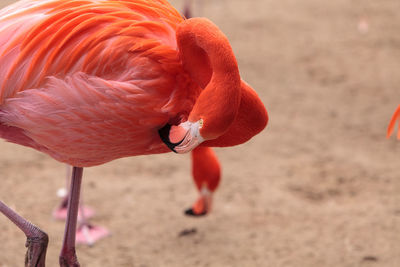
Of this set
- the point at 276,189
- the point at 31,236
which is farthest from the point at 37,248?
the point at 276,189

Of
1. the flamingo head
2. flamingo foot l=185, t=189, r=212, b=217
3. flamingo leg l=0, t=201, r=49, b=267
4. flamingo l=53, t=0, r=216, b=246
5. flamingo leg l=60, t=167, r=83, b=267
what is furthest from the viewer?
flamingo foot l=185, t=189, r=212, b=217

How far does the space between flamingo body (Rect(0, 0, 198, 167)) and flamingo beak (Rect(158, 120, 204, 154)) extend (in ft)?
0.12

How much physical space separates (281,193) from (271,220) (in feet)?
1.25

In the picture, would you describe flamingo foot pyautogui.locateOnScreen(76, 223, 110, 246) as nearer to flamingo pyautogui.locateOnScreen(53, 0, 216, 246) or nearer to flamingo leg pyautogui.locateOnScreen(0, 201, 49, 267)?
flamingo pyautogui.locateOnScreen(53, 0, 216, 246)

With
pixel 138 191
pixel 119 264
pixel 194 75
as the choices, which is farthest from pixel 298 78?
pixel 194 75

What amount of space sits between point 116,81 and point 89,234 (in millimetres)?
1709

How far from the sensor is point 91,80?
2.26m

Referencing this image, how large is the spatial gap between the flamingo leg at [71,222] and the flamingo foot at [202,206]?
116cm

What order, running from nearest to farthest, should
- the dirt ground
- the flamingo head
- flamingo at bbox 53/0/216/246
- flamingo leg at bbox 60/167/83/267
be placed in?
1. the flamingo head
2. flamingo leg at bbox 60/167/83/267
3. the dirt ground
4. flamingo at bbox 53/0/216/246

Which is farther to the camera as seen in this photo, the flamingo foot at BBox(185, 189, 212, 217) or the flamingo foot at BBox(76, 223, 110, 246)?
the flamingo foot at BBox(185, 189, 212, 217)

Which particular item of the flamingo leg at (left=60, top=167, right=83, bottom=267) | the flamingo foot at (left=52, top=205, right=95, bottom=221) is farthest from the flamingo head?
the flamingo foot at (left=52, top=205, right=95, bottom=221)

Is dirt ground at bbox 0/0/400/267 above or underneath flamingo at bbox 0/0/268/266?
underneath

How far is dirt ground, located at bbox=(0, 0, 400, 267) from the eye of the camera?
362 centimetres

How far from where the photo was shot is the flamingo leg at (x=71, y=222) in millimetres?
2797
